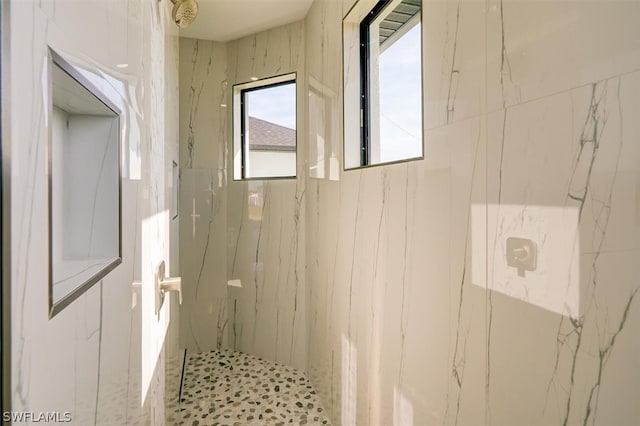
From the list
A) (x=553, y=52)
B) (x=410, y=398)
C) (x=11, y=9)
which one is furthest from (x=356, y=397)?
(x=11, y=9)

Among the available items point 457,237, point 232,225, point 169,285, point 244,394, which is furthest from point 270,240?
point 457,237

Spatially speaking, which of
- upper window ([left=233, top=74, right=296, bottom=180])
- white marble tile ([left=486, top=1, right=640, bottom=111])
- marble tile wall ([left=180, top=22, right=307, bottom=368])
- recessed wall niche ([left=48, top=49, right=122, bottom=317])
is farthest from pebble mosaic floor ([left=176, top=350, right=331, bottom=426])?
white marble tile ([left=486, top=1, right=640, bottom=111])

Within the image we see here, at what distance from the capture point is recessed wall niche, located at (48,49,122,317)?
603mm

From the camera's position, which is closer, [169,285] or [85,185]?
[85,185]

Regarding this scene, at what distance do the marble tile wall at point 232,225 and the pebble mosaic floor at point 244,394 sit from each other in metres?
0.15

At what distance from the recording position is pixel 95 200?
71 centimetres

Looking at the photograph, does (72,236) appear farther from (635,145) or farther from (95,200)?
(635,145)

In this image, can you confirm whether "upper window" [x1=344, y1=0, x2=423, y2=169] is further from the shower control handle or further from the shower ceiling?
the shower control handle

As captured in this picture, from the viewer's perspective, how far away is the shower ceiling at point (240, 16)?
2.45m

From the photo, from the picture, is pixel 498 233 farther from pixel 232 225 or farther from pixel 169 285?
pixel 232 225

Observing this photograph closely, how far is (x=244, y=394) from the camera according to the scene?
2.45 meters

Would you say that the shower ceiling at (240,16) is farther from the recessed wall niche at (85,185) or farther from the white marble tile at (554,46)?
the recessed wall niche at (85,185)

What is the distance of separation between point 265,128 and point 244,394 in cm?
209

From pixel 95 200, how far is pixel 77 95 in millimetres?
220
